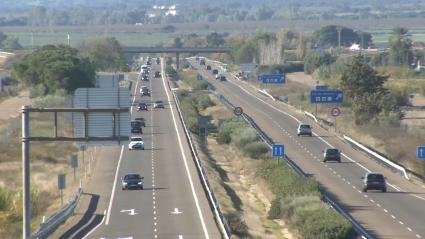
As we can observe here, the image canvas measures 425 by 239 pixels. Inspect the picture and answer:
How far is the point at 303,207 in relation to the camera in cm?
4678

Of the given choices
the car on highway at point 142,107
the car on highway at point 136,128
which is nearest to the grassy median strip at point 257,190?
the car on highway at point 136,128

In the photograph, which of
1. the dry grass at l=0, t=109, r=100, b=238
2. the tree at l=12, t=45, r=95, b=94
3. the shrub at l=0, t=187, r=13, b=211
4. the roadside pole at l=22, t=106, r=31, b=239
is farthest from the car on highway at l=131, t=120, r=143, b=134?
the roadside pole at l=22, t=106, r=31, b=239

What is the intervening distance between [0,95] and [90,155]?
196ft

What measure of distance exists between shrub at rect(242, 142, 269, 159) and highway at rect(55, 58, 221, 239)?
12.5 feet

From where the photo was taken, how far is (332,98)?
95.6 metres

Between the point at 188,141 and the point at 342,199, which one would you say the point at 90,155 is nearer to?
the point at 188,141

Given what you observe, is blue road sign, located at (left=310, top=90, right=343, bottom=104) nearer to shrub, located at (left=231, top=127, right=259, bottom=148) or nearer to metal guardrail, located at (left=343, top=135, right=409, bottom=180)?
metal guardrail, located at (left=343, top=135, right=409, bottom=180)

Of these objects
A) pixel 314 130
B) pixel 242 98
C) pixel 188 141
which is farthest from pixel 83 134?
pixel 242 98

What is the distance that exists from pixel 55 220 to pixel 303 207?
951 cm

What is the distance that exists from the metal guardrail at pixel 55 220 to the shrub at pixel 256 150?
22166mm

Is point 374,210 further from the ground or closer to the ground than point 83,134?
closer to the ground

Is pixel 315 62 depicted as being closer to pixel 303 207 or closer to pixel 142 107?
pixel 142 107

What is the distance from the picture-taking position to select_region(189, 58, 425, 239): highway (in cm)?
4659

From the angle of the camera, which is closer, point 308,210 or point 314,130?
point 308,210
